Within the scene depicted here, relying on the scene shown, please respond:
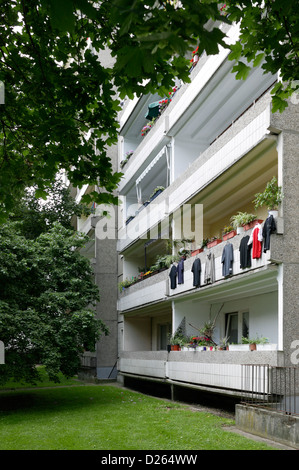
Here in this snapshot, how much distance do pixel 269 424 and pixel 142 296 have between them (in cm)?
1295

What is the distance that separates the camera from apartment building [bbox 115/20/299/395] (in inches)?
493

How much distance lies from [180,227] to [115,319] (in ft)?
36.4

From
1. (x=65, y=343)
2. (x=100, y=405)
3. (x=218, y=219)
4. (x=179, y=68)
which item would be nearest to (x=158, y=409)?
(x=100, y=405)

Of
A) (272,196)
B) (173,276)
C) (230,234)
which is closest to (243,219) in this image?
(230,234)

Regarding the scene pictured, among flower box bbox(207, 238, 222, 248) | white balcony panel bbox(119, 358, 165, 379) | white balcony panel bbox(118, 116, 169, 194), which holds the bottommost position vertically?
white balcony panel bbox(119, 358, 165, 379)

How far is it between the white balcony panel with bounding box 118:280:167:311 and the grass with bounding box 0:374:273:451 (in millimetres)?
3861

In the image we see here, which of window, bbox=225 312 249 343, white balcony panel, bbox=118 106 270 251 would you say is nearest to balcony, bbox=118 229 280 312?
window, bbox=225 312 249 343

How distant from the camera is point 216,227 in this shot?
65.6 feet

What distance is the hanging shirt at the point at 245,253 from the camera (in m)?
13.2

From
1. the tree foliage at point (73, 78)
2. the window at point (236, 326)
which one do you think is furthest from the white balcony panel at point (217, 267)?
the tree foliage at point (73, 78)

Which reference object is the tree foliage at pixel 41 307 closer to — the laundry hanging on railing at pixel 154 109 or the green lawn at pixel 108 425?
the green lawn at pixel 108 425

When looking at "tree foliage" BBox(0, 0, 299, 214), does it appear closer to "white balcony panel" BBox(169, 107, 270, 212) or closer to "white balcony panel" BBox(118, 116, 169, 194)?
"white balcony panel" BBox(169, 107, 270, 212)

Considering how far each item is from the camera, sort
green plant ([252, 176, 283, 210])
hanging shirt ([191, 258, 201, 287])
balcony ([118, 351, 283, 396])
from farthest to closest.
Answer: hanging shirt ([191, 258, 201, 287]) → balcony ([118, 351, 283, 396]) → green plant ([252, 176, 283, 210])

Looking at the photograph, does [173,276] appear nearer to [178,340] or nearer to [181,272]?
[181,272]
